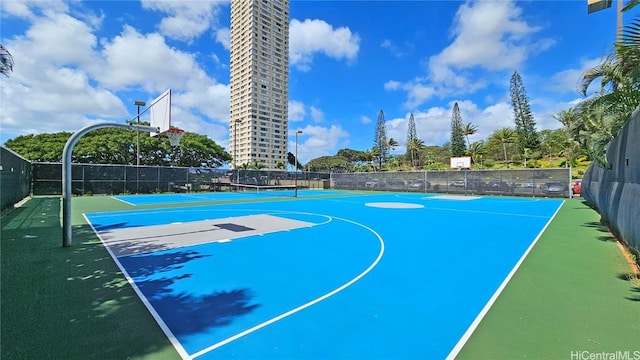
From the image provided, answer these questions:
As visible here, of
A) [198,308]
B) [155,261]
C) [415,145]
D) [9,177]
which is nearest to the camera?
[198,308]

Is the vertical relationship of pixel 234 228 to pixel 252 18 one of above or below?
below

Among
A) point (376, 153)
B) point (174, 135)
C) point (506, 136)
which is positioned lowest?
point (174, 135)

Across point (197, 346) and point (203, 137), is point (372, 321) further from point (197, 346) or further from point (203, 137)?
point (203, 137)

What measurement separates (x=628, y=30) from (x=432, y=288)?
415 centimetres

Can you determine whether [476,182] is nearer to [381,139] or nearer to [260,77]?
[381,139]

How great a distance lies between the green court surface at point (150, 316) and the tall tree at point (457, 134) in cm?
6313

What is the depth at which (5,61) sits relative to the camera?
6445 mm

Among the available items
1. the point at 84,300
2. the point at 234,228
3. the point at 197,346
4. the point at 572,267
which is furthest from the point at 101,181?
the point at 572,267

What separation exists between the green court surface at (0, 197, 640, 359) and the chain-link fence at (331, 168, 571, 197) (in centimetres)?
2085

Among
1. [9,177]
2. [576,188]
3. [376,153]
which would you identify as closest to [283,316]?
[9,177]

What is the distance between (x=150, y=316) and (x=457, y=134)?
7040 cm

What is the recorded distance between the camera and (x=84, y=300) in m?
4.06

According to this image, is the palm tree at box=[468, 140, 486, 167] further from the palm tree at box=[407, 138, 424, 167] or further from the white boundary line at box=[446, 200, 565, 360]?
the white boundary line at box=[446, 200, 565, 360]

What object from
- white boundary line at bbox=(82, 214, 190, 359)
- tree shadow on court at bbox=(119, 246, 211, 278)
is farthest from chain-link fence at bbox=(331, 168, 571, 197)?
white boundary line at bbox=(82, 214, 190, 359)
